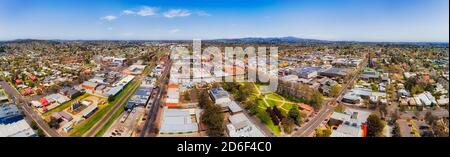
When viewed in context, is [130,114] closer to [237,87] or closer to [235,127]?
[235,127]

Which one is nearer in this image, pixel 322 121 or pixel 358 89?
pixel 322 121

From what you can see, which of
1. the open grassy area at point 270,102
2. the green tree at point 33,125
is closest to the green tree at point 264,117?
the open grassy area at point 270,102

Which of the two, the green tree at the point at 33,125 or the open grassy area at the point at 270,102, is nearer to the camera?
the green tree at the point at 33,125

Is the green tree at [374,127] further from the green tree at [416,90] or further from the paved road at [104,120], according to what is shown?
the paved road at [104,120]

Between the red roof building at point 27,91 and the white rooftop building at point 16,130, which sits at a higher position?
the red roof building at point 27,91

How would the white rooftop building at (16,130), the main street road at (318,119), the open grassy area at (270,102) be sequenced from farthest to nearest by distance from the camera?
the open grassy area at (270,102), the main street road at (318,119), the white rooftop building at (16,130)

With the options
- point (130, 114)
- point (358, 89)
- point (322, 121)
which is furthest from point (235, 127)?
point (358, 89)

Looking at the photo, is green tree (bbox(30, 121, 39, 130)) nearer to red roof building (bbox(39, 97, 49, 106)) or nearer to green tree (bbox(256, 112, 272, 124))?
red roof building (bbox(39, 97, 49, 106))

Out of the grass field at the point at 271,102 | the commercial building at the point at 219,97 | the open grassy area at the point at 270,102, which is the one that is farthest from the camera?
the commercial building at the point at 219,97

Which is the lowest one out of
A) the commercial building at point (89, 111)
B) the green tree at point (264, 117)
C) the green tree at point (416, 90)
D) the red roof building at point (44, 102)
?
the green tree at point (264, 117)

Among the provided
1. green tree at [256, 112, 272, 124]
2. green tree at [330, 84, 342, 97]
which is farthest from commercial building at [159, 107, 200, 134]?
green tree at [330, 84, 342, 97]

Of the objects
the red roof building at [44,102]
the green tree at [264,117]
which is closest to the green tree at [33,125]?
the red roof building at [44,102]
